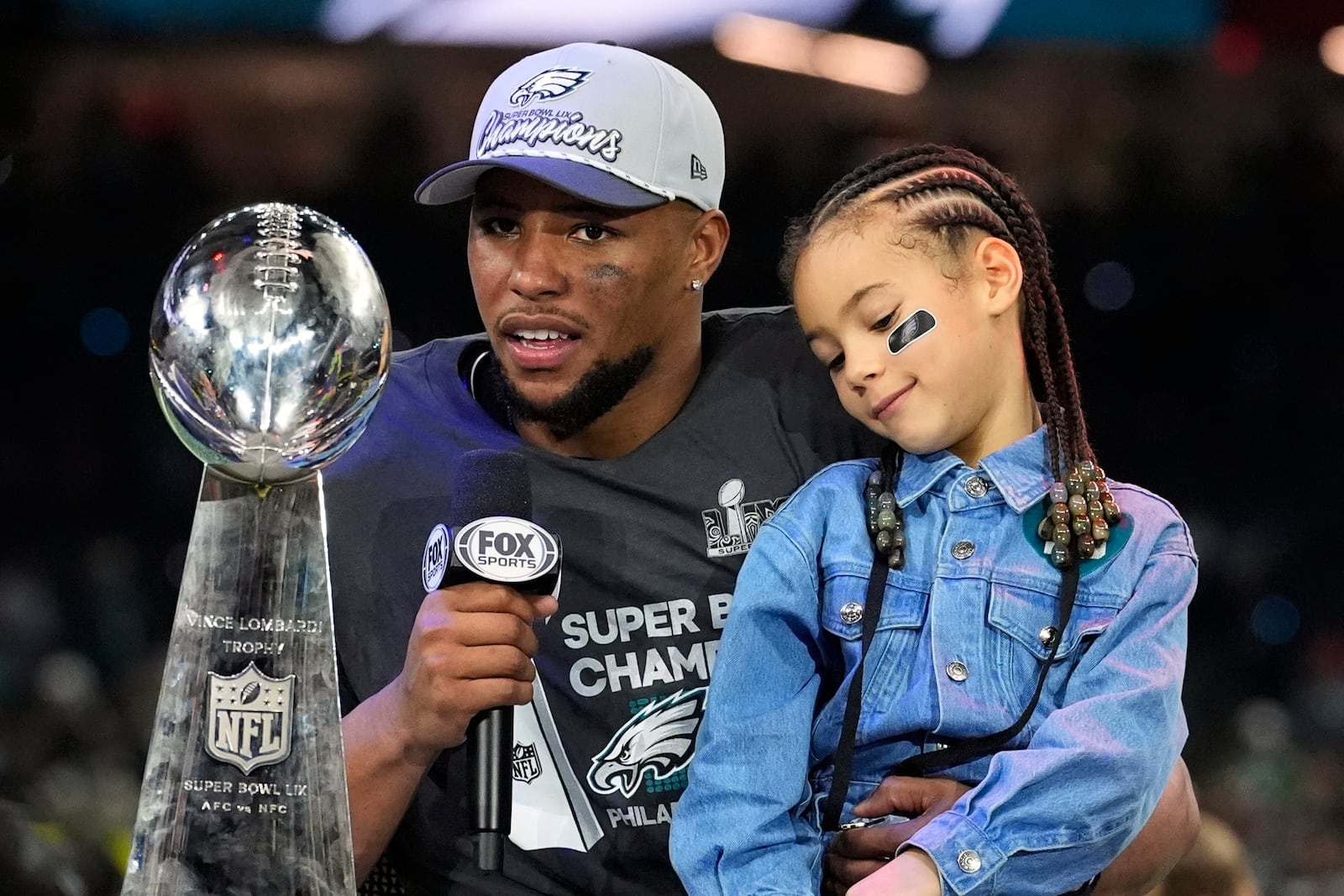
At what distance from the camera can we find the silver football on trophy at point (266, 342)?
93 cm

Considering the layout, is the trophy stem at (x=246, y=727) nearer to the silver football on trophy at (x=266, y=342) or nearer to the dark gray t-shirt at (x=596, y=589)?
the silver football on trophy at (x=266, y=342)

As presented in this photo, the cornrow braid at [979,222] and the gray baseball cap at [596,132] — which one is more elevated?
the gray baseball cap at [596,132]

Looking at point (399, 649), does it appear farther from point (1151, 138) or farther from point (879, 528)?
point (1151, 138)

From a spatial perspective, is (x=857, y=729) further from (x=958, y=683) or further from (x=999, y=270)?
(x=999, y=270)

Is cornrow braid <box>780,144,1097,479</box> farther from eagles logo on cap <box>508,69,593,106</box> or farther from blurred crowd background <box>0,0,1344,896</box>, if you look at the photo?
blurred crowd background <box>0,0,1344,896</box>

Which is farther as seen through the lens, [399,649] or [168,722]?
[399,649]

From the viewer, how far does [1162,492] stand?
3.33 meters

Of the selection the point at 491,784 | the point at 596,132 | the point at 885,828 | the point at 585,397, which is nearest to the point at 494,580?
the point at 491,784

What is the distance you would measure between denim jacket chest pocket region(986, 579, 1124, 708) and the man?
0.33 m

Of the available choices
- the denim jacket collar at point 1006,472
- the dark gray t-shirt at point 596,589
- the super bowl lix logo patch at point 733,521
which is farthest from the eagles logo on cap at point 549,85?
the denim jacket collar at point 1006,472

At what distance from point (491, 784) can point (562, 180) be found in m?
0.65

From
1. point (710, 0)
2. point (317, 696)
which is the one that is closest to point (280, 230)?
point (317, 696)

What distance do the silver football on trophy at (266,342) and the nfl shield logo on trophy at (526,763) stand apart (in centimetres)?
62

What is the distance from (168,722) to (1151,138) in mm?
2711
